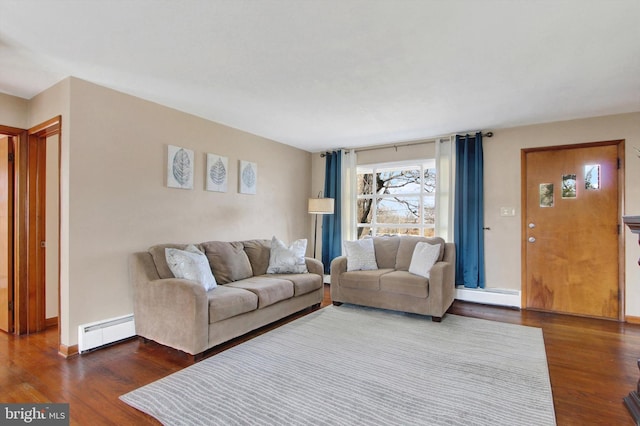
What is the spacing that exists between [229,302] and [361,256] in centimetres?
200

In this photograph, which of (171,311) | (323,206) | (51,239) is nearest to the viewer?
(171,311)

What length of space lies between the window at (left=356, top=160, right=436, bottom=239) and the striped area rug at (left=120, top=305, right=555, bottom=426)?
2000 millimetres

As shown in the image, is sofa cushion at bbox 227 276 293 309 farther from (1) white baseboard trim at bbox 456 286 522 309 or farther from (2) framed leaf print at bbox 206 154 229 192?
(1) white baseboard trim at bbox 456 286 522 309

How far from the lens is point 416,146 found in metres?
4.95

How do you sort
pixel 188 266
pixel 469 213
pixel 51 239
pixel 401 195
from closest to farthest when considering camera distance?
pixel 188 266 < pixel 51 239 < pixel 469 213 < pixel 401 195

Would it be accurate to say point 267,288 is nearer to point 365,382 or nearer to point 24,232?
point 365,382

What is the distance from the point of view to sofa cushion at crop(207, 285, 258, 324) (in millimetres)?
2721

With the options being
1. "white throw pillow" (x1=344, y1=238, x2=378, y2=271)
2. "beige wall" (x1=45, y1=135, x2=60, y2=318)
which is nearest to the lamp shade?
"white throw pillow" (x1=344, y1=238, x2=378, y2=271)

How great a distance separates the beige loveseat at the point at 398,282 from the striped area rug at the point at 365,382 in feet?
1.28

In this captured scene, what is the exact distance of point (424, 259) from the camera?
383cm

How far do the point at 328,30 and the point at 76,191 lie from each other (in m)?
2.43

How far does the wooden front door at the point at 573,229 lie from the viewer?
3756 mm

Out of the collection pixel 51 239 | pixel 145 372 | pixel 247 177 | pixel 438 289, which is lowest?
pixel 145 372

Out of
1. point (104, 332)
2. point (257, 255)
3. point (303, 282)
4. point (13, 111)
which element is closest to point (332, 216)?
point (257, 255)
